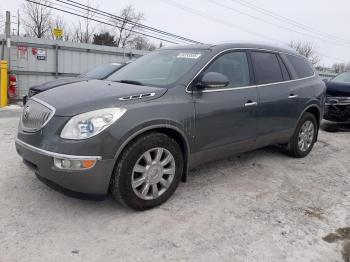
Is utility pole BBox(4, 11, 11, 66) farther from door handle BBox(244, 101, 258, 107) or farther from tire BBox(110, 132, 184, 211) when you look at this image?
tire BBox(110, 132, 184, 211)

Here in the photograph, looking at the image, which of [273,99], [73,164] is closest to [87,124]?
[73,164]

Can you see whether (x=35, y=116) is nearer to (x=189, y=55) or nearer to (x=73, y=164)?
(x=73, y=164)

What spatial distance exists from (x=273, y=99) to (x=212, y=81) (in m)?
1.37

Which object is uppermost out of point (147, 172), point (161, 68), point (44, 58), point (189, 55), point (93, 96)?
point (44, 58)

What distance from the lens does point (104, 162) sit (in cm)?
293

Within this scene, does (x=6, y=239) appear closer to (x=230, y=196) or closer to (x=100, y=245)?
(x=100, y=245)

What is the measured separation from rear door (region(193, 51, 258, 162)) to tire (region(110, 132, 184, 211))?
0.41m

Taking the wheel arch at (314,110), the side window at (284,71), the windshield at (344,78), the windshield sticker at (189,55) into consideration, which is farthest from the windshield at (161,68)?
the windshield at (344,78)

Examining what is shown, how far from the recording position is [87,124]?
290cm

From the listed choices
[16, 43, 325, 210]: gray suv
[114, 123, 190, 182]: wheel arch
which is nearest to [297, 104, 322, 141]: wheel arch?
[16, 43, 325, 210]: gray suv

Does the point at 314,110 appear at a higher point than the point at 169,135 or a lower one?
higher

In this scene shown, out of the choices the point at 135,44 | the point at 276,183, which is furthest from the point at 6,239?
the point at 135,44

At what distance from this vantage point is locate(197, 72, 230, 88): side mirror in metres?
3.55

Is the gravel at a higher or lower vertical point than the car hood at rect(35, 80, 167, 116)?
lower
